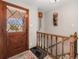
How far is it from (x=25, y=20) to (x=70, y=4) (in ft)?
7.71

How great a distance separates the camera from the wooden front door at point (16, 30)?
12.2 ft

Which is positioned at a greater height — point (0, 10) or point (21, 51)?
point (0, 10)

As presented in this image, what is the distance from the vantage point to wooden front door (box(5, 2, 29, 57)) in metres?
3.73

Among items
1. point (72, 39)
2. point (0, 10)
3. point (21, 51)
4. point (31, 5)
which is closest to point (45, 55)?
point (21, 51)

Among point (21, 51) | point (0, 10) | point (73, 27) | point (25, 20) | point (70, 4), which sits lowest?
point (21, 51)

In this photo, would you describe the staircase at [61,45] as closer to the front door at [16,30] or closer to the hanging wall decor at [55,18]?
the front door at [16,30]

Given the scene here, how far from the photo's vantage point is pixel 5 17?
3.54 metres

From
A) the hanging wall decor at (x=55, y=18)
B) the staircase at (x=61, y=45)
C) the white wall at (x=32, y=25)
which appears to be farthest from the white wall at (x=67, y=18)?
the white wall at (x=32, y=25)

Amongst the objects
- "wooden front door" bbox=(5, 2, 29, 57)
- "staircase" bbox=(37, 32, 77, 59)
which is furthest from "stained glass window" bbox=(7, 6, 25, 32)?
"staircase" bbox=(37, 32, 77, 59)

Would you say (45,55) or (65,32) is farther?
(65,32)

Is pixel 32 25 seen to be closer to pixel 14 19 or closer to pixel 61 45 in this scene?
pixel 14 19

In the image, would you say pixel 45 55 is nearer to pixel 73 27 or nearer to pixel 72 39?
pixel 72 39

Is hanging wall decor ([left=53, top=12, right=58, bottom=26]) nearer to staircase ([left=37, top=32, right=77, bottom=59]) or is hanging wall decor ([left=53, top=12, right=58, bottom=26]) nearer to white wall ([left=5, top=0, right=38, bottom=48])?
staircase ([left=37, top=32, right=77, bottom=59])

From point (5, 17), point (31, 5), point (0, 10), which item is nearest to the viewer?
point (0, 10)
